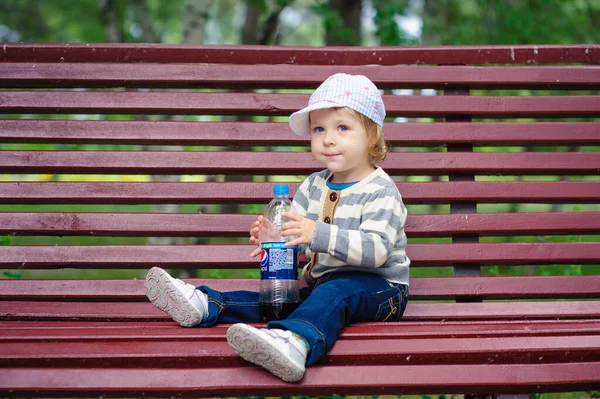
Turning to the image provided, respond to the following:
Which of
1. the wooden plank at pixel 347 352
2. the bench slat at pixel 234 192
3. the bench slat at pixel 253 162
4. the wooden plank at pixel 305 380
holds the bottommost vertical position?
the wooden plank at pixel 305 380

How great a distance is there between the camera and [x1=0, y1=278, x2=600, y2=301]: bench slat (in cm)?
333

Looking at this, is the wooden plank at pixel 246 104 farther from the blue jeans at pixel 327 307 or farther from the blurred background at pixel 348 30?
the blue jeans at pixel 327 307

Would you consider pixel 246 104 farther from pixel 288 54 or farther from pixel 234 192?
pixel 234 192

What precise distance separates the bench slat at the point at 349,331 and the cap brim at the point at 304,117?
3.00ft

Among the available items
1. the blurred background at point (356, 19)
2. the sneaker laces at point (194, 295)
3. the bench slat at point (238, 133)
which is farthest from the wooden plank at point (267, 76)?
the blurred background at point (356, 19)

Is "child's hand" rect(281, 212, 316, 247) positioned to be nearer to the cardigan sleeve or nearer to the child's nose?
the cardigan sleeve

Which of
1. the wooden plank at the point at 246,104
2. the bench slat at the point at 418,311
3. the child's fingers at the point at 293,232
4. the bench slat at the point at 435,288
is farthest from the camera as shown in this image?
the wooden plank at the point at 246,104

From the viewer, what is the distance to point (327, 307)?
2525 mm

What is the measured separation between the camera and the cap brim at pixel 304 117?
9.49ft

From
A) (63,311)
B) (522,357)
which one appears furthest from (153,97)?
(522,357)

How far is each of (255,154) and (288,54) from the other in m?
0.58

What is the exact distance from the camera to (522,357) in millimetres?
2312

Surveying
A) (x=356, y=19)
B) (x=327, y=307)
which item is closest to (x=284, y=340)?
(x=327, y=307)

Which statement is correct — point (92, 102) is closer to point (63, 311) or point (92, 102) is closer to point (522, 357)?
point (63, 311)
